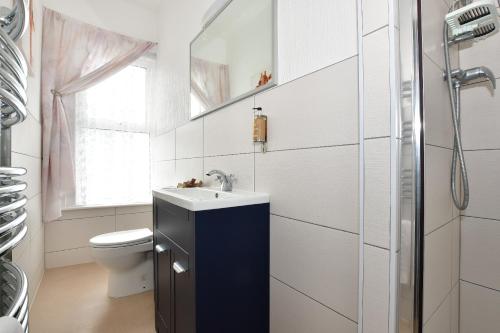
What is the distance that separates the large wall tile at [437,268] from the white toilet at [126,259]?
172cm

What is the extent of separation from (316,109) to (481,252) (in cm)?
91

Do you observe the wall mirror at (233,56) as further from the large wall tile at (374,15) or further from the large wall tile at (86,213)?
the large wall tile at (86,213)

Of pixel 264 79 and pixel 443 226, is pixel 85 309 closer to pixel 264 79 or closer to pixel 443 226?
pixel 264 79

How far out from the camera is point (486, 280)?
98cm

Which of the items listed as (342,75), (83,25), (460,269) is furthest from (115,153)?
(460,269)

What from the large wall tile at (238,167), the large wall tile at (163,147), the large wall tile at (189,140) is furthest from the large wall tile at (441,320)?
the large wall tile at (163,147)

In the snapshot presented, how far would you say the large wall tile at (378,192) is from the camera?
2.24ft

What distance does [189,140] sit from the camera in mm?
1968

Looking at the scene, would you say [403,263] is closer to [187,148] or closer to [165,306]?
[165,306]

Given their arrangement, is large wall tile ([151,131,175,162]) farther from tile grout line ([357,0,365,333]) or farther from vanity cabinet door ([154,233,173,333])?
tile grout line ([357,0,365,333])

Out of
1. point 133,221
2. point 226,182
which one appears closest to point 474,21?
point 226,182

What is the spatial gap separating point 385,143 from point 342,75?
29 cm

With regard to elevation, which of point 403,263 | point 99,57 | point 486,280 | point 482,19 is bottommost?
point 486,280

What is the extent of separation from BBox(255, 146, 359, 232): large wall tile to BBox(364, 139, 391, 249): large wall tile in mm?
64
